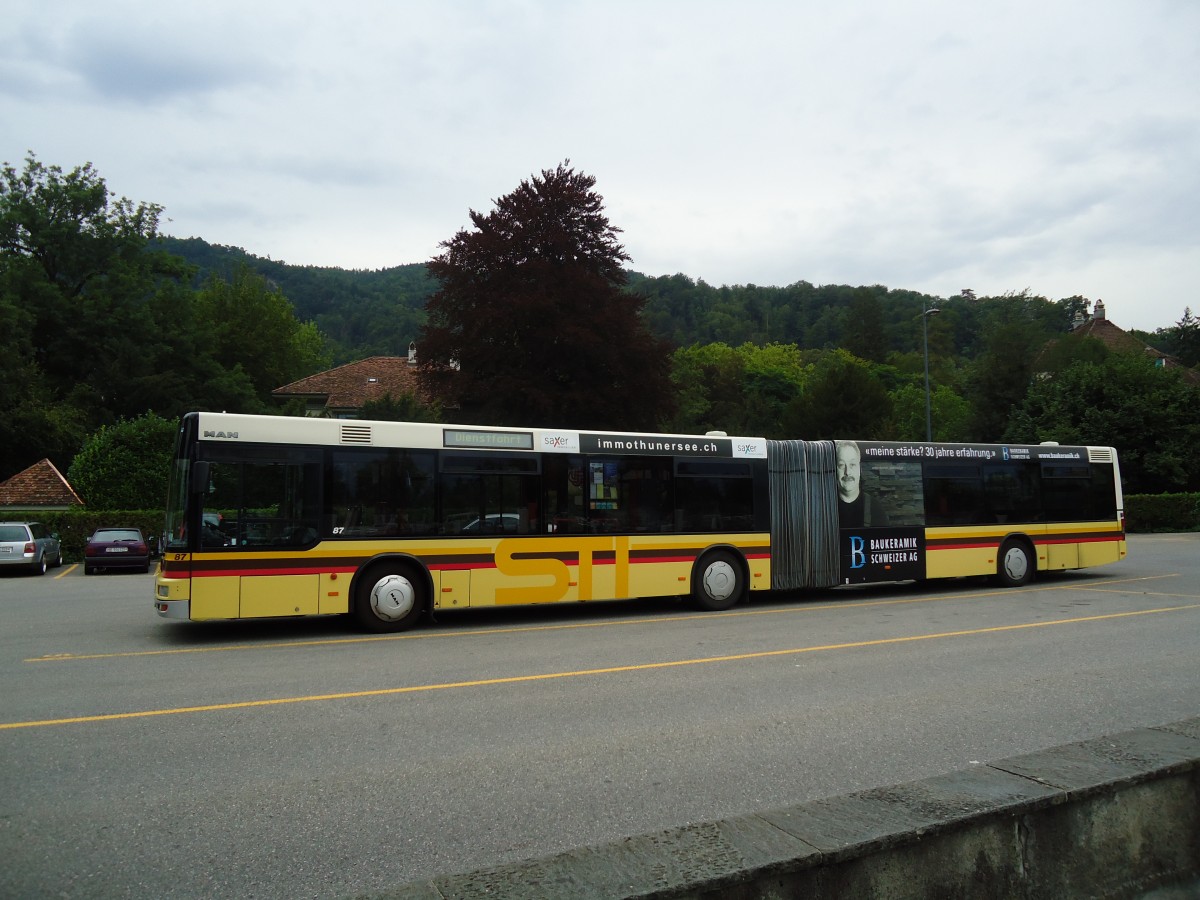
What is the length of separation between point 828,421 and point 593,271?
1438 inches

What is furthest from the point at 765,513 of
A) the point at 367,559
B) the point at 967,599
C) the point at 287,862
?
the point at 287,862

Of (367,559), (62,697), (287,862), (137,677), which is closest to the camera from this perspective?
(287,862)

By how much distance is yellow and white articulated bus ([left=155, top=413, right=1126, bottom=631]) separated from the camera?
11.4 meters

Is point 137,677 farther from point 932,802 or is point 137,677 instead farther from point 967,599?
point 967,599

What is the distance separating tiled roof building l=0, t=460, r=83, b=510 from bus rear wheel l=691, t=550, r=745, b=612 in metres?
27.8

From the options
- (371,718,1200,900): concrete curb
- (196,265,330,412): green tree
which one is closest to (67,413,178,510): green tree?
(371,718,1200,900): concrete curb

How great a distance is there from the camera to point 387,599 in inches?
474

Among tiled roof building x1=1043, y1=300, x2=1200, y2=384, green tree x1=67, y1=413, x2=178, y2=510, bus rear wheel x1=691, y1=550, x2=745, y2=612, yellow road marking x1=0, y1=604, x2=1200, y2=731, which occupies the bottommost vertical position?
yellow road marking x1=0, y1=604, x2=1200, y2=731

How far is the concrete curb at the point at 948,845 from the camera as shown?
2801 millimetres

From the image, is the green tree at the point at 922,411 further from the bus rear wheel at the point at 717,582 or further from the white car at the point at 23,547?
the white car at the point at 23,547

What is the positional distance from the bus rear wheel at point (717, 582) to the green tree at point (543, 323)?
656 inches

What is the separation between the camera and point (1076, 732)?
21.6 ft

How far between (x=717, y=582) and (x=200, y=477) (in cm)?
802

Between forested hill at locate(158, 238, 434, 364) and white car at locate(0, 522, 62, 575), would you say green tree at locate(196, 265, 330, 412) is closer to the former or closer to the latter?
forested hill at locate(158, 238, 434, 364)
